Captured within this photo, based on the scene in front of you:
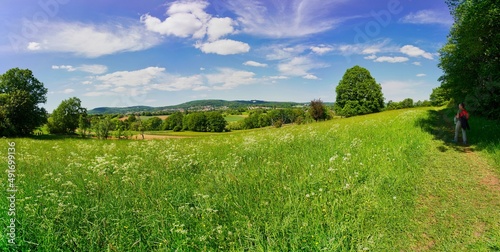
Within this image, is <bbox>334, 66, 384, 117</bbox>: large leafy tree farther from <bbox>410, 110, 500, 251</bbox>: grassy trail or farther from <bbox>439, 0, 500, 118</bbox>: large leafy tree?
<bbox>410, 110, 500, 251</bbox>: grassy trail

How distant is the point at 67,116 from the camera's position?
6962 centimetres

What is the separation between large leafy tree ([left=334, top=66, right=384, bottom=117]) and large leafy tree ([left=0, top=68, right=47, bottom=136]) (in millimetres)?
70861

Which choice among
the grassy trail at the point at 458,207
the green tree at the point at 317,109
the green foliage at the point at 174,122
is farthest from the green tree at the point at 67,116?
the grassy trail at the point at 458,207

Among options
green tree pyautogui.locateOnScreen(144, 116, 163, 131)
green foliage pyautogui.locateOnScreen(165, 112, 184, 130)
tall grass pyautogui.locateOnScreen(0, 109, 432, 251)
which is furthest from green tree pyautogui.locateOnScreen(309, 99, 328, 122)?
tall grass pyautogui.locateOnScreen(0, 109, 432, 251)

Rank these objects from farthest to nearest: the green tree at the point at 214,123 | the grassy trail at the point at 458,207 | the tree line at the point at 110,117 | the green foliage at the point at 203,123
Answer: the green tree at the point at 214,123
the green foliage at the point at 203,123
the tree line at the point at 110,117
the grassy trail at the point at 458,207

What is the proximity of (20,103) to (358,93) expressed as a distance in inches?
2957

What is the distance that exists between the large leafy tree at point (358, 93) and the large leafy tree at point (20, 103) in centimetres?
7086

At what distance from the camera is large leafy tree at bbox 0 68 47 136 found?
42.9m

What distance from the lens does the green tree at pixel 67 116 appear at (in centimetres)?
6770

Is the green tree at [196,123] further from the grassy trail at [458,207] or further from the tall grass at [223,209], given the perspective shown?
the grassy trail at [458,207]

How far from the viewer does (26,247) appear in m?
4.00

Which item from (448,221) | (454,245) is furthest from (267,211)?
(448,221)

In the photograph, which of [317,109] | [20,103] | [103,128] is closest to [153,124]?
[103,128]

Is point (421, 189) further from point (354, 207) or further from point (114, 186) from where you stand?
point (114, 186)
